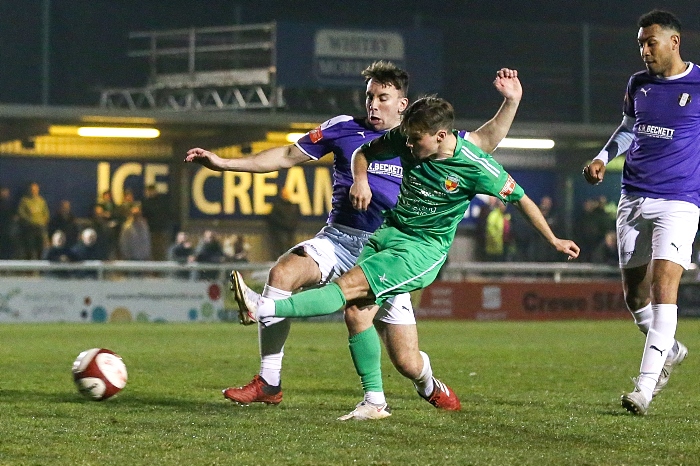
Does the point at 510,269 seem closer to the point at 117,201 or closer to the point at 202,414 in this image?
the point at 117,201

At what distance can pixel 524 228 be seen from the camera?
2536 centimetres

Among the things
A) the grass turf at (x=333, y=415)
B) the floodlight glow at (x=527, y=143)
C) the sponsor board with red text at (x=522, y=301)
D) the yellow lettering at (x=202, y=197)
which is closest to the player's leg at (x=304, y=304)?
the grass turf at (x=333, y=415)

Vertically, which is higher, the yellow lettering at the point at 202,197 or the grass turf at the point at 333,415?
the yellow lettering at the point at 202,197

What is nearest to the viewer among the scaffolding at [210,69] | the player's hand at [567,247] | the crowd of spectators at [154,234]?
the player's hand at [567,247]

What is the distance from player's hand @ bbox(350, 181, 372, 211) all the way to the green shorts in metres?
0.24

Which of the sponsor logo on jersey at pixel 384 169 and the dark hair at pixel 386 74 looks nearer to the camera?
the dark hair at pixel 386 74

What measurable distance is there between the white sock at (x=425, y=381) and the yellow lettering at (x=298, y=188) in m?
19.7

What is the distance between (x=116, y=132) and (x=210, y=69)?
2.20 metres

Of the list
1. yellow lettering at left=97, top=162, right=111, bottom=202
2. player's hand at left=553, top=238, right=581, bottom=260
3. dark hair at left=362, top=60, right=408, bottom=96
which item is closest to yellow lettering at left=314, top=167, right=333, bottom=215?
yellow lettering at left=97, top=162, right=111, bottom=202

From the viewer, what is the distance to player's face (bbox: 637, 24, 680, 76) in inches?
299

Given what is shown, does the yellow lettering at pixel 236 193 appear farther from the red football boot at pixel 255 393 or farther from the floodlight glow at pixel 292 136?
the red football boot at pixel 255 393

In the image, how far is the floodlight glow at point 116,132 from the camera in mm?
24625

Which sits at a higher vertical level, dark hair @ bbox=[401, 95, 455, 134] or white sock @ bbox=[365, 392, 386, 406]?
dark hair @ bbox=[401, 95, 455, 134]

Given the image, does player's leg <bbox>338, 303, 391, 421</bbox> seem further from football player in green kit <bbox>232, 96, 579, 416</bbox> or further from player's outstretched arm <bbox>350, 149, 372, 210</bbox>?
player's outstretched arm <bbox>350, 149, 372, 210</bbox>
